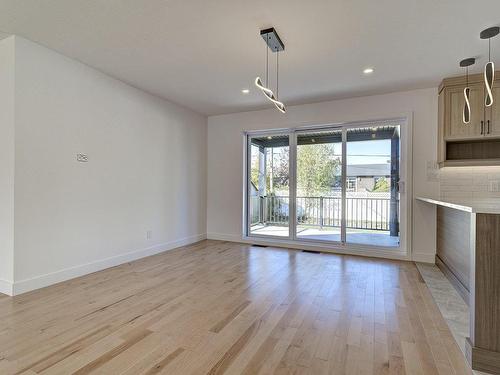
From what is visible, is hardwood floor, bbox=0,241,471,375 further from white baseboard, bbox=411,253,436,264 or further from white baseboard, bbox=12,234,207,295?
white baseboard, bbox=411,253,436,264

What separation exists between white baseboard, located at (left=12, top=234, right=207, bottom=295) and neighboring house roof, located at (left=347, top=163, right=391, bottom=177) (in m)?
3.47

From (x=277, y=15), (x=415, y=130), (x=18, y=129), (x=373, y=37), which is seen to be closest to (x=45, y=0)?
(x=18, y=129)

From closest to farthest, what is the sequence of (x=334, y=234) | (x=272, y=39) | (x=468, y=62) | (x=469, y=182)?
(x=272, y=39) < (x=468, y=62) < (x=469, y=182) < (x=334, y=234)

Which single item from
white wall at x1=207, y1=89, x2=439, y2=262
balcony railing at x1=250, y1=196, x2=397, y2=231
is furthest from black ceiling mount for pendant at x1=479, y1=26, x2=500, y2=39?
balcony railing at x1=250, y1=196, x2=397, y2=231

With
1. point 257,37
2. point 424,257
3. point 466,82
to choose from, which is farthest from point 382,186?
point 257,37

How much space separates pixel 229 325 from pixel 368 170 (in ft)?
11.7

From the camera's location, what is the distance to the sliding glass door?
15.0 ft

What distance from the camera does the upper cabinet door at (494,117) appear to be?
3520 mm

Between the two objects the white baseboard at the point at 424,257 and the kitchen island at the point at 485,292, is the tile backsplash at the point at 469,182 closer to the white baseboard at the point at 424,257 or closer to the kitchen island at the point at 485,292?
the white baseboard at the point at 424,257

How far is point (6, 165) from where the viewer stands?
2.84m

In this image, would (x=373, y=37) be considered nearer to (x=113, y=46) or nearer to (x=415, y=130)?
(x=415, y=130)

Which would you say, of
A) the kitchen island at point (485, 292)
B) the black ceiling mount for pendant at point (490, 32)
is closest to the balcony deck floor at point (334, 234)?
the kitchen island at point (485, 292)

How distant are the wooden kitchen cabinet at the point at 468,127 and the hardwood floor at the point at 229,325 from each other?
5.99 feet

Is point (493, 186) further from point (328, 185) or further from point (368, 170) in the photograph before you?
point (328, 185)
